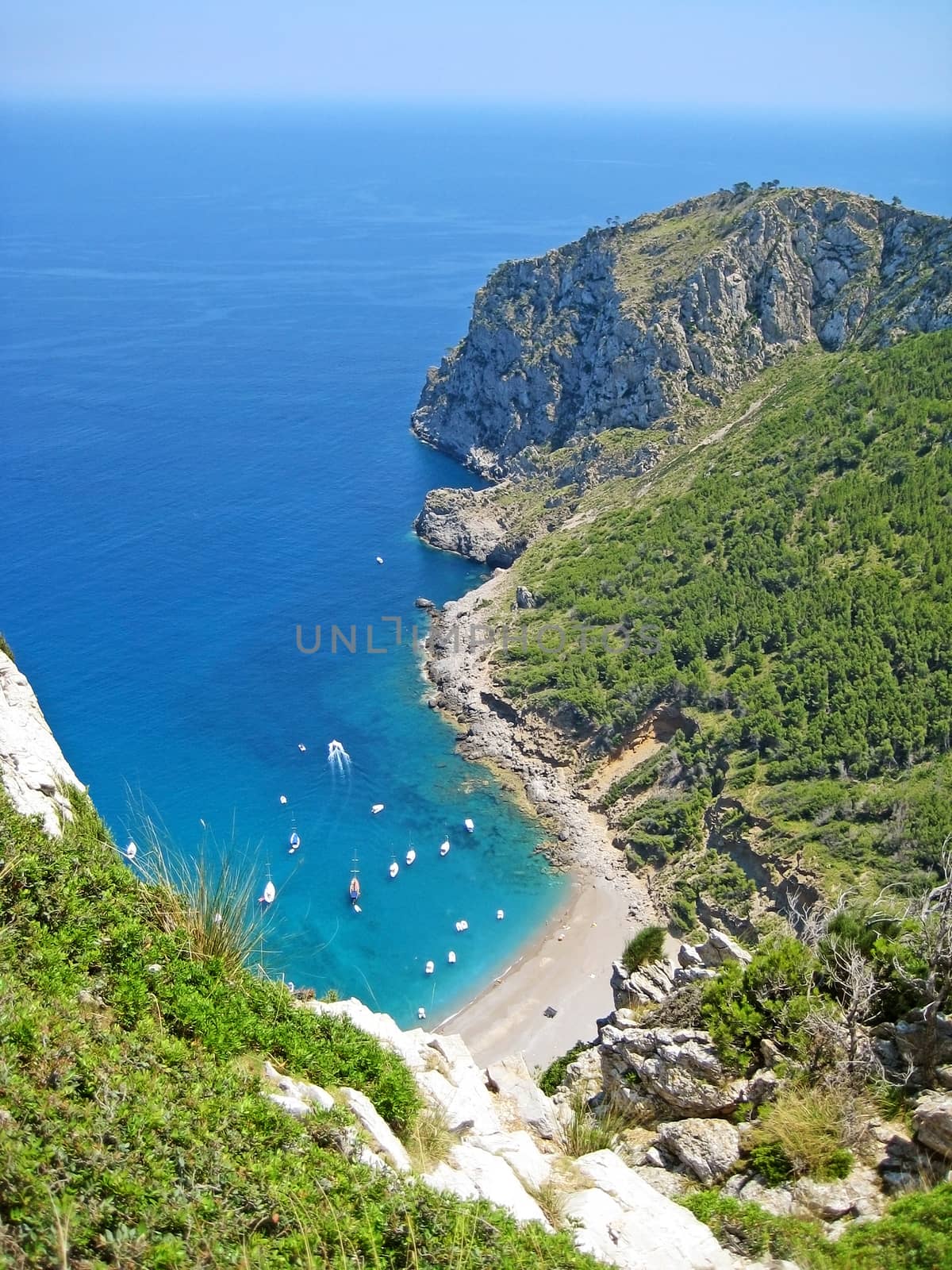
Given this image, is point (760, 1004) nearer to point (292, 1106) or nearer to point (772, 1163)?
point (772, 1163)

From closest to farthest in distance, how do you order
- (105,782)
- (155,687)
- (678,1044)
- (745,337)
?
(678,1044)
(105,782)
(155,687)
(745,337)

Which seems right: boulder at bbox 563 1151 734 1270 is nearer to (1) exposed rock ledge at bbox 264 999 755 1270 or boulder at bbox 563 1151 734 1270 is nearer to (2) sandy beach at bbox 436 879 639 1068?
(1) exposed rock ledge at bbox 264 999 755 1270

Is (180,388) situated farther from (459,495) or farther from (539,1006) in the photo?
(539,1006)

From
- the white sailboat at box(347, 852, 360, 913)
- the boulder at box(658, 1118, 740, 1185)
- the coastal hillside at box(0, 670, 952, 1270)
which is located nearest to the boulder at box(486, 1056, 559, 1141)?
the coastal hillside at box(0, 670, 952, 1270)

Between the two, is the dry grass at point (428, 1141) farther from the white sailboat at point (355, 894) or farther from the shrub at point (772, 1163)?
the white sailboat at point (355, 894)

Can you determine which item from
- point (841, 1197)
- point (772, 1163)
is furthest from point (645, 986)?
point (841, 1197)

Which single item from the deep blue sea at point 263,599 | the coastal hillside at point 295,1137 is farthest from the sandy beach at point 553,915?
the coastal hillside at point 295,1137

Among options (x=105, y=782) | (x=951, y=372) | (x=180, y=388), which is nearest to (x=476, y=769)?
(x=105, y=782)
